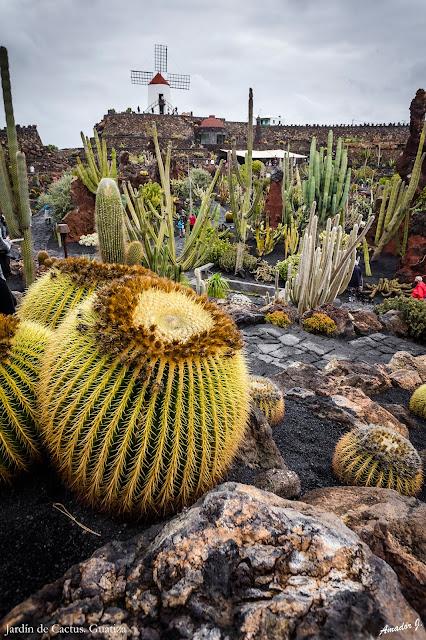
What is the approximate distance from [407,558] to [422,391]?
4.01 metres

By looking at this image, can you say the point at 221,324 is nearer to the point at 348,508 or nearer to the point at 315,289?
the point at 348,508

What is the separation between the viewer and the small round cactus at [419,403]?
5.34 metres

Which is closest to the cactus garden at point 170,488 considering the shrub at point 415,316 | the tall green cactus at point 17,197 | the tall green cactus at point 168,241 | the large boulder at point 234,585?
the large boulder at point 234,585

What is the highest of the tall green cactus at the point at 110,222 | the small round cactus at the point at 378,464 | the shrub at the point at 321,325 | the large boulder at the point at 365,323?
the tall green cactus at the point at 110,222

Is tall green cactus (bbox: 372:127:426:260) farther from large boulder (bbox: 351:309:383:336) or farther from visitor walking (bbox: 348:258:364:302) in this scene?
large boulder (bbox: 351:309:383:336)

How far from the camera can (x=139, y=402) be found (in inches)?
71.6

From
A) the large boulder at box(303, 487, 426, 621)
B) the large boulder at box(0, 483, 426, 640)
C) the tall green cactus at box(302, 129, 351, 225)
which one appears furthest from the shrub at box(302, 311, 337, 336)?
the large boulder at box(0, 483, 426, 640)

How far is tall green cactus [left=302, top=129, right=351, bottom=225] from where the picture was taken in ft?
49.7

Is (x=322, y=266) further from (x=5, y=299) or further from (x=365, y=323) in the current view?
(x=5, y=299)

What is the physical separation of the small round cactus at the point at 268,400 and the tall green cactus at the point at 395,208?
1405 cm

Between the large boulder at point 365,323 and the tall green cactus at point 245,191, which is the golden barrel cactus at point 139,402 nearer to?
the large boulder at point 365,323

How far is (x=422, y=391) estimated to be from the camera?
5.37m

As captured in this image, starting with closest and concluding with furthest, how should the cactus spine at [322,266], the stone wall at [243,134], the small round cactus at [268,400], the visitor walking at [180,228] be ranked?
1. the small round cactus at [268,400]
2. the cactus spine at [322,266]
3. the visitor walking at [180,228]
4. the stone wall at [243,134]

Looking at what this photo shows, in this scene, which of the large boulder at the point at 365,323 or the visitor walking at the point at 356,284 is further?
the visitor walking at the point at 356,284
